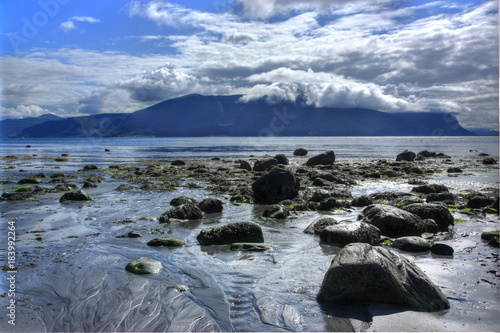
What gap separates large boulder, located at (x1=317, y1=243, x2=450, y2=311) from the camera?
212 inches

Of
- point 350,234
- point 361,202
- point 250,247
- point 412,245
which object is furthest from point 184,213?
point 361,202

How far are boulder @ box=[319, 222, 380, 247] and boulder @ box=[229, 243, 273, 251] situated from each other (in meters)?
1.61

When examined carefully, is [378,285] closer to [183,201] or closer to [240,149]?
[183,201]

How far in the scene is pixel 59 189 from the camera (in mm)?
17828

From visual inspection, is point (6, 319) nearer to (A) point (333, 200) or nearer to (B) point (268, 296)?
(B) point (268, 296)

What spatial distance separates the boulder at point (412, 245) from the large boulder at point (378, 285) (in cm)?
264

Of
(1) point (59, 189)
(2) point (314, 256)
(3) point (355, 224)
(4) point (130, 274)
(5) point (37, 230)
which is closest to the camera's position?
(4) point (130, 274)

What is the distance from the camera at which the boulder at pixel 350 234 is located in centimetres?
858

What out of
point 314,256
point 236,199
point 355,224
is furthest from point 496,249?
point 236,199

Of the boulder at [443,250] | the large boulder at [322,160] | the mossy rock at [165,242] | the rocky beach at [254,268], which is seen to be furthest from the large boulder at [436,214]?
the large boulder at [322,160]

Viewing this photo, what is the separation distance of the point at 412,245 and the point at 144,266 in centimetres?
636

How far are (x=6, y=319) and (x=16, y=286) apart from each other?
1298 millimetres

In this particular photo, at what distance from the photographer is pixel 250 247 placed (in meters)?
8.38

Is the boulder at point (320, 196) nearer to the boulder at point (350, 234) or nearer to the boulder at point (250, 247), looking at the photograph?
the boulder at point (350, 234)
